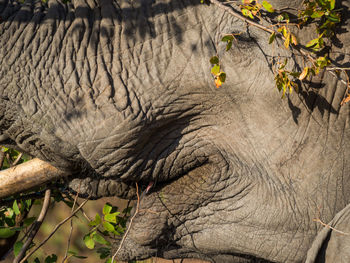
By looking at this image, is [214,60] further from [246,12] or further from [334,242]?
[334,242]

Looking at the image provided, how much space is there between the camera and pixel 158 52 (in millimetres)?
2270

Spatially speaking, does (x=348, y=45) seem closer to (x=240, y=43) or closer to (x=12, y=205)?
(x=240, y=43)

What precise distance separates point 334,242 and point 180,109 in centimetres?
77

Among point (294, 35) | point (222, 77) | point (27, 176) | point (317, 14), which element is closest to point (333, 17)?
point (317, 14)

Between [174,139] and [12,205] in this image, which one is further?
[12,205]

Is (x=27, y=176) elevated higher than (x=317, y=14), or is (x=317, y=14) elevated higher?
(x=317, y=14)

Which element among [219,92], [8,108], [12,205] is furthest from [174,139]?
[12,205]

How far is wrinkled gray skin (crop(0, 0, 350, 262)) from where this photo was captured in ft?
7.20

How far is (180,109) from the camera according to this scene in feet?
7.63

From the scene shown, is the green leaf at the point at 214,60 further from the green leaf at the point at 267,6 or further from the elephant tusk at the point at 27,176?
the elephant tusk at the point at 27,176

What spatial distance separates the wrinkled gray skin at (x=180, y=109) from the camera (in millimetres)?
2195

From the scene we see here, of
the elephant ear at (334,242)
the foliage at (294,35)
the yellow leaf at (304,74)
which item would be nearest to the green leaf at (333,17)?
the foliage at (294,35)

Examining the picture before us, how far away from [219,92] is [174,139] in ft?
0.88

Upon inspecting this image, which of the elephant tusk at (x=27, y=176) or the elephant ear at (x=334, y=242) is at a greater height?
the elephant tusk at (x=27, y=176)
